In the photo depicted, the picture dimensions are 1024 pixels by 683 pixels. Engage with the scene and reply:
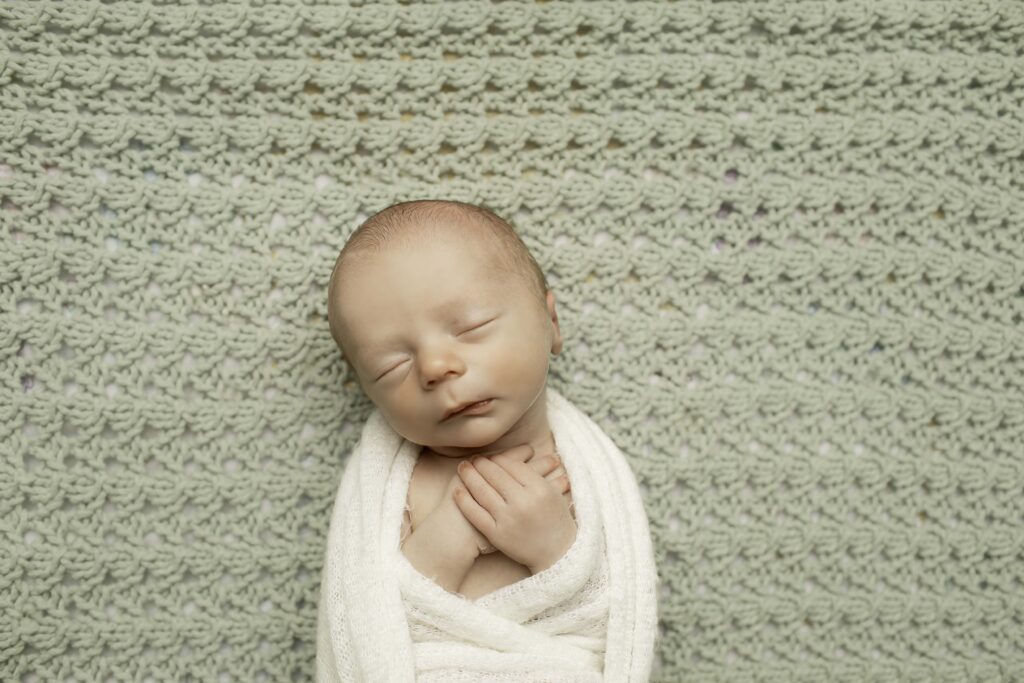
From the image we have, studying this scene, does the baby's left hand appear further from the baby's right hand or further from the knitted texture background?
the knitted texture background

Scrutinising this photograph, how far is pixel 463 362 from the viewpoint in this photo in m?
0.92

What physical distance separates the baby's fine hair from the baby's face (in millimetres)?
15

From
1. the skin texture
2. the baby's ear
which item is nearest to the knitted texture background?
the baby's ear

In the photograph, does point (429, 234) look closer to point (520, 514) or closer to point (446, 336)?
point (446, 336)

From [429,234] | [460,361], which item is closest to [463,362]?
[460,361]

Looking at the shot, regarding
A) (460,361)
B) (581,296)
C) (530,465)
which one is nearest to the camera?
(460,361)

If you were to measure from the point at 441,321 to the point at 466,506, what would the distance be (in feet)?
0.77

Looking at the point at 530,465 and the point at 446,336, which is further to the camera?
the point at 530,465

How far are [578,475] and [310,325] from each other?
0.44 metres

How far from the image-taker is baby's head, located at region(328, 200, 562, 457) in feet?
3.04

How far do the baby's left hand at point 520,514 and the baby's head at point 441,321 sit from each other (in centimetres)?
6

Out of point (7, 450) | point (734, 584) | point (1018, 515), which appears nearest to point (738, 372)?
point (734, 584)

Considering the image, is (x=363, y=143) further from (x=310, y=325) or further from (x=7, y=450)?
(x=7, y=450)

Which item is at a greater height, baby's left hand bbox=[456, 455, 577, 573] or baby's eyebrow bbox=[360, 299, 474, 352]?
baby's eyebrow bbox=[360, 299, 474, 352]
